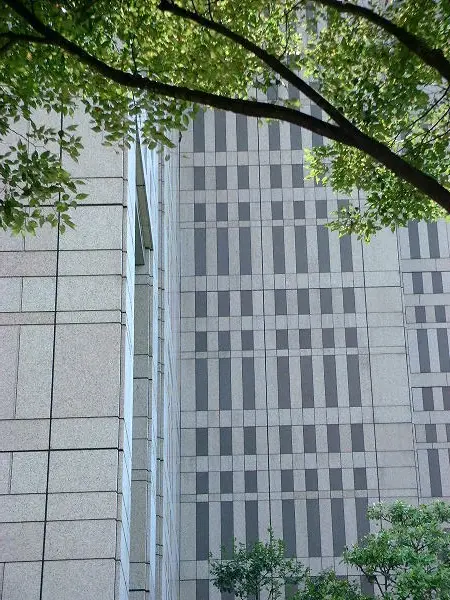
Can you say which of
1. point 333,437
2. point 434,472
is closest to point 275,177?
point 333,437

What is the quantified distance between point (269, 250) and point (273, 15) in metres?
51.4

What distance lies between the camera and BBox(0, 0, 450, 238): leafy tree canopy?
37.2 ft

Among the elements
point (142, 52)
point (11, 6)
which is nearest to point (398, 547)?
point (142, 52)

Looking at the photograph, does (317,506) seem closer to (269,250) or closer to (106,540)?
(269,250)

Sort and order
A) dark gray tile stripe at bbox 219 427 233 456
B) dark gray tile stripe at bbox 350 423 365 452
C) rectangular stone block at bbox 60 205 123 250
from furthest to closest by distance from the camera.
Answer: dark gray tile stripe at bbox 219 427 233 456 < dark gray tile stripe at bbox 350 423 365 452 < rectangular stone block at bbox 60 205 123 250

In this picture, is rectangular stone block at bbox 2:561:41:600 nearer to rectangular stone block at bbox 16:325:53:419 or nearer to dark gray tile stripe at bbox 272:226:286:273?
rectangular stone block at bbox 16:325:53:419

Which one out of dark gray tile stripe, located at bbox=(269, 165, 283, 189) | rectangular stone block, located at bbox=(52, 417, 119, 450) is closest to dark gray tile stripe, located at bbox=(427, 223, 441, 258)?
dark gray tile stripe, located at bbox=(269, 165, 283, 189)

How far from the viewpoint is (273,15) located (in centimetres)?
1415

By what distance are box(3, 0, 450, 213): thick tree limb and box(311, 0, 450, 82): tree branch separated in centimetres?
99

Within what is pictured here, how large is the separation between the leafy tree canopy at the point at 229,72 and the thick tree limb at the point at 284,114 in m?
0.01

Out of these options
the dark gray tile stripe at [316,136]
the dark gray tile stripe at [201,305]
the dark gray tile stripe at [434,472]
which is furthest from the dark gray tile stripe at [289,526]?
the dark gray tile stripe at [316,136]

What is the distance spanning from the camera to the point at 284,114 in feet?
35.7

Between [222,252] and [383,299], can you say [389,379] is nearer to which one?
[383,299]

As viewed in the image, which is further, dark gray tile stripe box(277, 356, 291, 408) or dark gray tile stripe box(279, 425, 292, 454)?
dark gray tile stripe box(277, 356, 291, 408)
